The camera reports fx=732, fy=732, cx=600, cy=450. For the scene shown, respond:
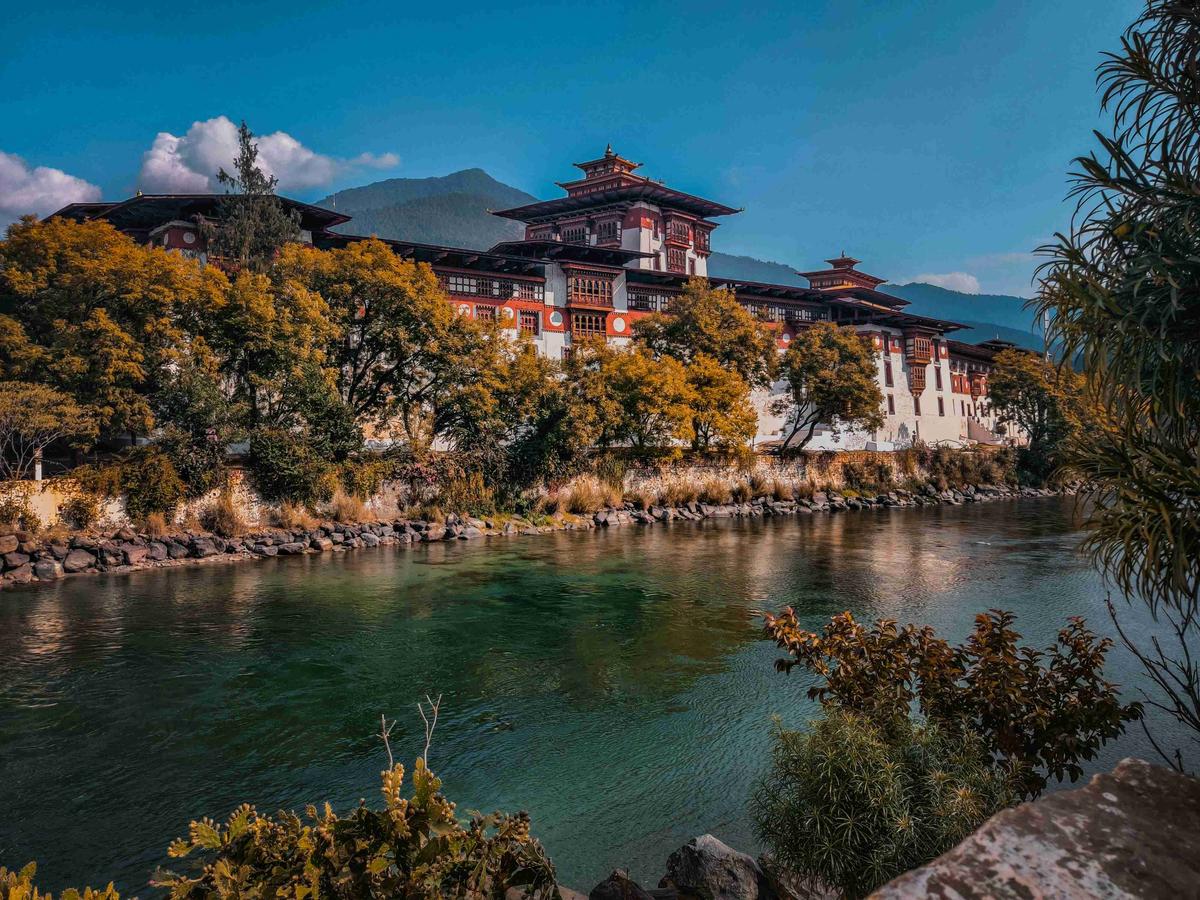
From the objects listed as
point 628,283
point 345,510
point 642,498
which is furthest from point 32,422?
point 628,283

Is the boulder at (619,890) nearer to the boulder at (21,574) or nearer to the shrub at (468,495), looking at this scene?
the boulder at (21,574)

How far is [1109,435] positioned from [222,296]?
26866 millimetres

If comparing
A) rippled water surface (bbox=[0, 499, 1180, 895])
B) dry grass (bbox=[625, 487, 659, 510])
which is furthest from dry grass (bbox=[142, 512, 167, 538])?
dry grass (bbox=[625, 487, 659, 510])

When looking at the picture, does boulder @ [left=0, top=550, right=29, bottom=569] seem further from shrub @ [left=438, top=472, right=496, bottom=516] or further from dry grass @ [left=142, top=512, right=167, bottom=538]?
shrub @ [left=438, top=472, right=496, bottom=516]

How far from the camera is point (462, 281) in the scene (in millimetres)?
43312

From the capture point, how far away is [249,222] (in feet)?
108

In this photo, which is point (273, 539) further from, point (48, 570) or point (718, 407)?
point (718, 407)

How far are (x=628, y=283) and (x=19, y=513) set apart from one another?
36.5 m

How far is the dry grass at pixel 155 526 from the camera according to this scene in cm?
2384

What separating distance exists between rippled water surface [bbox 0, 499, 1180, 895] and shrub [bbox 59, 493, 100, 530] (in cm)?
355

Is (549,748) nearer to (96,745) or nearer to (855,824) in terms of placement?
(855,824)

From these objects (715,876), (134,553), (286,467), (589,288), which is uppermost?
(589,288)

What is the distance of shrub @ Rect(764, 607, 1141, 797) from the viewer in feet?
18.7

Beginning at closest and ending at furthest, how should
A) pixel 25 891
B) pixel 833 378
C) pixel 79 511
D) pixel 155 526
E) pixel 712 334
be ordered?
pixel 25 891 → pixel 79 511 → pixel 155 526 → pixel 712 334 → pixel 833 378
